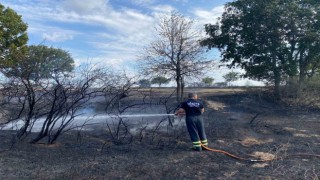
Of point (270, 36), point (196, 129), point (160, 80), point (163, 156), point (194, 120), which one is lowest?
point (163, 156)

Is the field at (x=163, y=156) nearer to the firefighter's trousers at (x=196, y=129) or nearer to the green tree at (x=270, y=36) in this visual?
the firefighter's trousers at (x=196, y=129)

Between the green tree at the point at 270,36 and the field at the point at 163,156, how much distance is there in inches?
427

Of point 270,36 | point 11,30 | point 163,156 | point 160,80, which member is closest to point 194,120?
point 163,156

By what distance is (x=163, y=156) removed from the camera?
795 cm

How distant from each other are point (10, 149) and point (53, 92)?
166 cm

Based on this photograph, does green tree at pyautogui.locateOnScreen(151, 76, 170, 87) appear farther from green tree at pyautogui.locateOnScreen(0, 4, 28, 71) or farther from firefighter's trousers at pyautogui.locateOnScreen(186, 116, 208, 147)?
green tree at pyautogui.locateOnScreen(0, 4, 28, 71)

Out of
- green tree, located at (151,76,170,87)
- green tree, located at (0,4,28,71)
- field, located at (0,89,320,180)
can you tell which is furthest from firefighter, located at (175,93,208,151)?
green tree, located at (0,4,28,71)

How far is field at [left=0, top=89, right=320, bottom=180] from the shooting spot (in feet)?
Result: 21.4

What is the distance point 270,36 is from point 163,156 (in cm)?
1635

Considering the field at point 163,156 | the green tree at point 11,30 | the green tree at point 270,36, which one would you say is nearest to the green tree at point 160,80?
the field at point 163,156

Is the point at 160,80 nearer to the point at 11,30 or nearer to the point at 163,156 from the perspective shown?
the point at 163,156

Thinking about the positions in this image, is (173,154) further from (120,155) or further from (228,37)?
(228,37)

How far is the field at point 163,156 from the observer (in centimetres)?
651

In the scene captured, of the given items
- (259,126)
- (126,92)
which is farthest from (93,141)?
(259,126)
